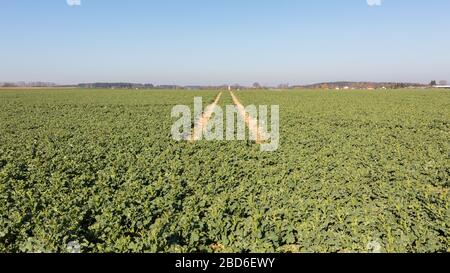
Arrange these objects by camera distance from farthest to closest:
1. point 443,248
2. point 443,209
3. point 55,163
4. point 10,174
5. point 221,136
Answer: point 221,136, point 55,163, point 10,174, point 443,209, point 443,248

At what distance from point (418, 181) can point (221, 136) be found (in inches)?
366

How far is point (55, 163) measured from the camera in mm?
10977

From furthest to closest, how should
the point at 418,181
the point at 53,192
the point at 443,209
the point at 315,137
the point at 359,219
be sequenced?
1. the point at 315,137
2. the point at 418,181
3. the point at 53,192
4. the point at 443,209
5. the point at 359,219

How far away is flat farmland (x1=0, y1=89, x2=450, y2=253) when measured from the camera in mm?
5969

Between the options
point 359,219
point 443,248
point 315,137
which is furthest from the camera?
point 315,137

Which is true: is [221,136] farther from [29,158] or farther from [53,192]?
[53,192]

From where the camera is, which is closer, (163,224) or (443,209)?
(163,224)

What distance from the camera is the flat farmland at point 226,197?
5.97 m

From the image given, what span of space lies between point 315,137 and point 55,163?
1019 cm

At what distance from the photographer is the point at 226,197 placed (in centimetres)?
788

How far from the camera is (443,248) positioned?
5.56m
